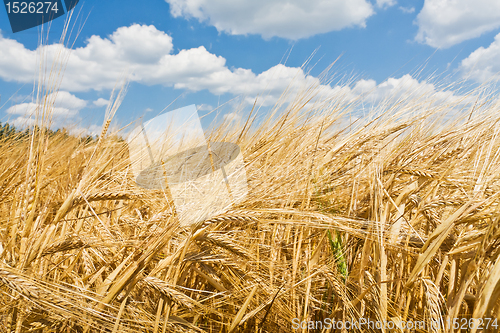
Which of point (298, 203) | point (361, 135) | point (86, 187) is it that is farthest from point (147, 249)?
point (361, 135)

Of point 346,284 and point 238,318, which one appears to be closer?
point 238,318

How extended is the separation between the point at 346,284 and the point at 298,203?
0.39 metres

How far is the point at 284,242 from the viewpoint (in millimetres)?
1355

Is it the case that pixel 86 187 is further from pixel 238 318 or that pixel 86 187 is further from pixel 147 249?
pixel 238 318

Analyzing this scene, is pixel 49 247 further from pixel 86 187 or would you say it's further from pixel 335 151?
pixel 335 151

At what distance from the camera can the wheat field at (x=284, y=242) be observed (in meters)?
0.88

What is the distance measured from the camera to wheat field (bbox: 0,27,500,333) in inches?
34.5

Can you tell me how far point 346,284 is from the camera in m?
1.13

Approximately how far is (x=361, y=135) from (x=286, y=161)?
45 centimetres

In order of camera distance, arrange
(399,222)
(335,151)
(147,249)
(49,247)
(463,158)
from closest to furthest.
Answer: (147,249) → (49,247) → (399,222) → (463,158) → (335,151)

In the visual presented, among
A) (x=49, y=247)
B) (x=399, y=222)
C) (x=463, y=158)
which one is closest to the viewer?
(x=49, y=247)

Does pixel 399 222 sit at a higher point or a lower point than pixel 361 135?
lower

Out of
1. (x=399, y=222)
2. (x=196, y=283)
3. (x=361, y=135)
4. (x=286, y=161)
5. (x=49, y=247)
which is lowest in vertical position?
(x=196, y=283)

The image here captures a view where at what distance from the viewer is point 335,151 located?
1471 millimetres
